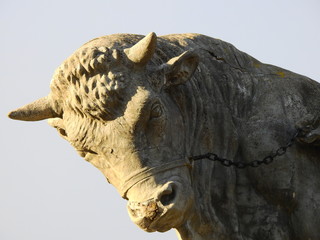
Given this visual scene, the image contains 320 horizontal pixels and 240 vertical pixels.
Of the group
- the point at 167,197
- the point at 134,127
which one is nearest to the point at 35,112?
the point at 134,127

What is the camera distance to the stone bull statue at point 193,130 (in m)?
9.90

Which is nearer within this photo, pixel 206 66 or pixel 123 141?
pixel 123 141

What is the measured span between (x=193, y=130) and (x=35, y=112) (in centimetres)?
129

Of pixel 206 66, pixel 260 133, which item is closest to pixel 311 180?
pixel 260 133

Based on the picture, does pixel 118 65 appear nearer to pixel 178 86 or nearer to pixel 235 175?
pixel 178 86

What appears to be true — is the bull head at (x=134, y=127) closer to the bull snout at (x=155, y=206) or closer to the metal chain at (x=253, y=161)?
the bull snout at (x=155, y=206)

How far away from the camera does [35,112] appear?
1054 cm

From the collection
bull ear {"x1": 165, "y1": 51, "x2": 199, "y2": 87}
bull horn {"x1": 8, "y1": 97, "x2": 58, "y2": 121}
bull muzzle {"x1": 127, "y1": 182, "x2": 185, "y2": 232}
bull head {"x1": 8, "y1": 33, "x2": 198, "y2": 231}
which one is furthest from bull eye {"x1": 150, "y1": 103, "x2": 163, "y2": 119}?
bull horn {"x1": 8, "y1": 97, "x2": 58, "y2": 121}

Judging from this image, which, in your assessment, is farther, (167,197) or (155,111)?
(155,111)

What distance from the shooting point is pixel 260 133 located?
34.7ft

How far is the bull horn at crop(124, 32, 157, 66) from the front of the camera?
9.95 m

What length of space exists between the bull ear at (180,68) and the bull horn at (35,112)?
978mm

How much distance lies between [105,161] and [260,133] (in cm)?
137

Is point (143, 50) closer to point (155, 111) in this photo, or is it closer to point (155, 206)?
point (155, 111)
